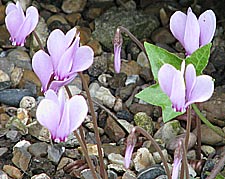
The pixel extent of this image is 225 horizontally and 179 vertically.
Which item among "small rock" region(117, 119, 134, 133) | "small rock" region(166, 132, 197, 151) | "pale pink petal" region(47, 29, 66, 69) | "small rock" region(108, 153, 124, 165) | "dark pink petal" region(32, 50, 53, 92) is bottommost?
"small rock" region(166, 132, 197, 151)

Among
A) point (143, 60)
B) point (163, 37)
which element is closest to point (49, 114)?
point (143, 60)

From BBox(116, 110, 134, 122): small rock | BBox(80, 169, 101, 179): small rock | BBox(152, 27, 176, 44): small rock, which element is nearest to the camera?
BBox(80, 169, 101, 179): small rock

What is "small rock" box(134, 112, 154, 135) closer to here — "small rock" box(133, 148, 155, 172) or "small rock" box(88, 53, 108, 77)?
"small rock" box(133, 148, 155, 172)

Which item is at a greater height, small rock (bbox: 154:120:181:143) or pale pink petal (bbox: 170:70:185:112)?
pale pink petal (bbox: 170:70:185:112)

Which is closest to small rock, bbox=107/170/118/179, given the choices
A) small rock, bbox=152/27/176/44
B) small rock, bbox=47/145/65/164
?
small rock, bbox=47/145/65/164

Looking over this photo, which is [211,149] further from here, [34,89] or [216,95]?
[34,89]
